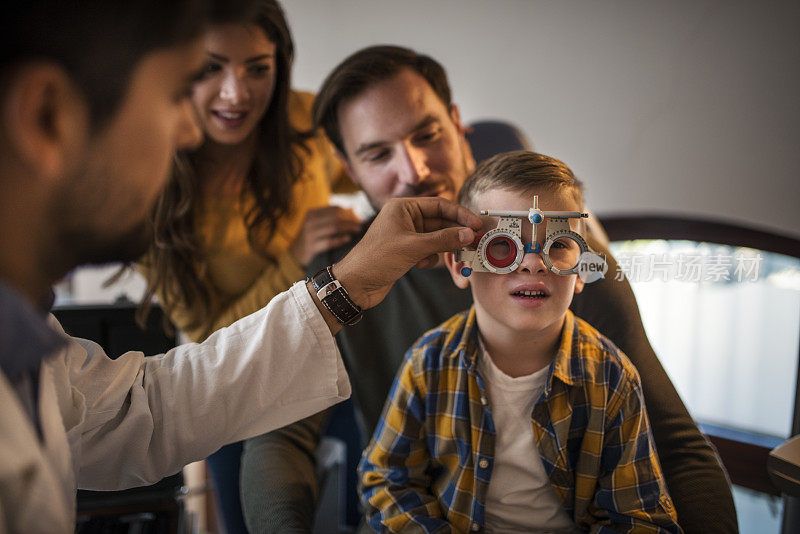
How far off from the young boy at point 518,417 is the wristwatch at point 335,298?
0.19 metres

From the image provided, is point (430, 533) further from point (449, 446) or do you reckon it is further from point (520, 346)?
point (520, 346)

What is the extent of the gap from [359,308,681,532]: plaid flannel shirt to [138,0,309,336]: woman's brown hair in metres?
0.44

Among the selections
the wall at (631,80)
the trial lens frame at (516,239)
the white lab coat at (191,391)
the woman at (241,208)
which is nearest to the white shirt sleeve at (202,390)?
the white lab coat at (191,391)

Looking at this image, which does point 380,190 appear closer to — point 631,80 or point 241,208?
point 241,208

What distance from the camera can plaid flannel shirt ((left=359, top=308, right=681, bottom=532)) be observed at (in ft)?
2.97

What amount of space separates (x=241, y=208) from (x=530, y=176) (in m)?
0.63

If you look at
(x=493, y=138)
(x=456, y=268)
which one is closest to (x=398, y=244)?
(x=456, y=268)

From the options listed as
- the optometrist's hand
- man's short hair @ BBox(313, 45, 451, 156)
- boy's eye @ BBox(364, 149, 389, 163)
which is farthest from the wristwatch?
man's short hair @ BBox(313, 45, 451, 156)

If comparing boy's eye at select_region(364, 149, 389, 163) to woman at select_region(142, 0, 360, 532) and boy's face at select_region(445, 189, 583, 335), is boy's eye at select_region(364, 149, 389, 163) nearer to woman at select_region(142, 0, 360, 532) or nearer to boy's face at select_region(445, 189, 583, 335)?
woman at select_region(142, 0, 360, 532)

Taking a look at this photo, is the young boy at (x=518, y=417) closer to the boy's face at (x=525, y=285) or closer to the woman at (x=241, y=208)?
the boy's face at (x=525, y=285)

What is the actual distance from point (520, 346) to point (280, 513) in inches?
22.0

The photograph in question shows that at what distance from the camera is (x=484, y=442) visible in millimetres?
987

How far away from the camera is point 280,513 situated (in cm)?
109

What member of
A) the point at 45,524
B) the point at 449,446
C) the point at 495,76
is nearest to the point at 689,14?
the point at 495,76
